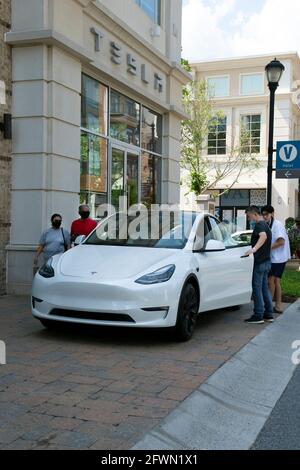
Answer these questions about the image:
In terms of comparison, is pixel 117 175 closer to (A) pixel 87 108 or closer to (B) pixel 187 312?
(A) pixel 87 108

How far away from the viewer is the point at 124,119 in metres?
13.4

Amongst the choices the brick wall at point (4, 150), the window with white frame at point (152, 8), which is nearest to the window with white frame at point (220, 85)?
the window with white frame at point (152, 8)

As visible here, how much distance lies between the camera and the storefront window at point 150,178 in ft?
48.7

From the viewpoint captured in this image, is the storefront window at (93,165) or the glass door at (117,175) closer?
the storefront window at (93,165)

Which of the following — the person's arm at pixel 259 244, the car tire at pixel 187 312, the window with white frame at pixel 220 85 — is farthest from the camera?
the window with white frame at pixel 220 85

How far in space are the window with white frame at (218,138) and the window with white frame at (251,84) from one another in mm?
2370

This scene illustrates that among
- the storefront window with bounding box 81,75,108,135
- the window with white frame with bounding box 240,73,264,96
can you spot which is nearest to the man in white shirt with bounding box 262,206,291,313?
the storefront window with bounding box 81,75,108,135

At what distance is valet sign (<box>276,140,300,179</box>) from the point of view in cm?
1199

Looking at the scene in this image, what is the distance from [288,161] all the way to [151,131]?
4.45 meters

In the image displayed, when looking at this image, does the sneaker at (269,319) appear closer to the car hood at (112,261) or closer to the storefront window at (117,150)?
the car hood at (112,261)

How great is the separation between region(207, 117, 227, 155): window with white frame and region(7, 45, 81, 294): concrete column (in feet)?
94.8

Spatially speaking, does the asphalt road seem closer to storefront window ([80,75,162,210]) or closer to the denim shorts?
the denim shorts

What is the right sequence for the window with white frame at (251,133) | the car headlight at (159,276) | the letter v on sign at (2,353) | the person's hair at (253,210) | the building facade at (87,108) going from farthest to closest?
the window with white frame at (251,133)
the building facade at (87,108)
the person's hair at (253,210)
the car headlight at (159,276)
the letter v on sign at (2,353)
